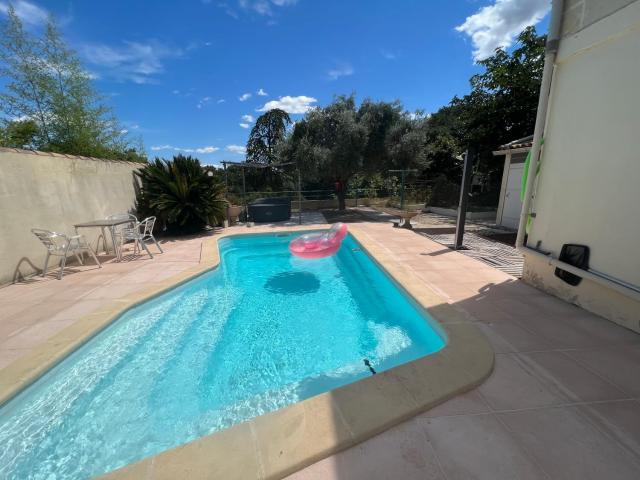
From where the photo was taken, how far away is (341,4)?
7.56 m

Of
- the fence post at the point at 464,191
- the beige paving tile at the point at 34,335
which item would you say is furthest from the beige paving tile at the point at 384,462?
the fence post at the point at 464,191

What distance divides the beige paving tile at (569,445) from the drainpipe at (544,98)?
120 inches

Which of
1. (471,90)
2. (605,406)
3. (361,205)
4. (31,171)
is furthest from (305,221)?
(471,90)

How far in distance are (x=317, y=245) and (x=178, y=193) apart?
4987 mm

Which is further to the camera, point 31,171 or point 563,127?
point 31,171

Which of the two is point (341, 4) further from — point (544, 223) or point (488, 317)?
point (488, 317)

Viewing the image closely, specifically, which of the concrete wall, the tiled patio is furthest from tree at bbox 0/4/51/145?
the tiled patio

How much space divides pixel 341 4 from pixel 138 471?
9991mm

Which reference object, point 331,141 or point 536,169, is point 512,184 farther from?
point 331,141

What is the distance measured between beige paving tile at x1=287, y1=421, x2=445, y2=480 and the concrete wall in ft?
18.9

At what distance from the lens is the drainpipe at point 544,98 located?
11.3 ft

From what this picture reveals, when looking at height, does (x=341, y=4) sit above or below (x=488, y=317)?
above

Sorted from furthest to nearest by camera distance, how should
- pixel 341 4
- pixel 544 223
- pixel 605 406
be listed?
pixel 341 4, pixel 544 223, pixel 605 406

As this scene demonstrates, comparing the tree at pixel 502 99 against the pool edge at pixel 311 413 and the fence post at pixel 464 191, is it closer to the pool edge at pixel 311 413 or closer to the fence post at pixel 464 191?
the fence post at pixel 464 191
